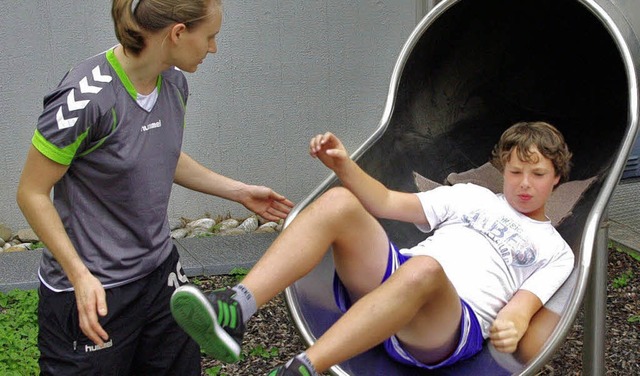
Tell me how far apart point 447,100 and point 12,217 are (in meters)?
2.95

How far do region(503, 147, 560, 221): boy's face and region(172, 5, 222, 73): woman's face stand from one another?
1.30 meters

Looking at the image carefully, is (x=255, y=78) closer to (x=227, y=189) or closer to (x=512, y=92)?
(x=512, y=92)

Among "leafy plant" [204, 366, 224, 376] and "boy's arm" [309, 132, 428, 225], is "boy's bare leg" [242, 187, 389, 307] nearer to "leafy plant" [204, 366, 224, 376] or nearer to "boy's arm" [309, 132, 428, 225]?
"boy's arm" [309, 132, 428, 225]

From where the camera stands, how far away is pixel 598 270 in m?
3.71

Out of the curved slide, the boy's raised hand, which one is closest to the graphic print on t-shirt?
the curved slide

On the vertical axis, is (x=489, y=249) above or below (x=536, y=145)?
below

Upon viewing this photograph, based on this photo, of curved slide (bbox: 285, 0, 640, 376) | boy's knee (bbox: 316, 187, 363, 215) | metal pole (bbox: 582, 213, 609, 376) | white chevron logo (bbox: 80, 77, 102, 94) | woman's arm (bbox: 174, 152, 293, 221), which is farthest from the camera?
curved slide (bbox: 285, 0, 640, 376)

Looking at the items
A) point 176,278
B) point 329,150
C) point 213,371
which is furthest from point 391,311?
point 213,371

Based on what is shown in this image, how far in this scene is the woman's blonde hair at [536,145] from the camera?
365 cm

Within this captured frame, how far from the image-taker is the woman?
270cm

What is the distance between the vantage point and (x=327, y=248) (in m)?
3.00

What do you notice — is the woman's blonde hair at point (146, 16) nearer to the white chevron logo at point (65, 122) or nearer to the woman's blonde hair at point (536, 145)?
the white chevron logo at point (65, 122)

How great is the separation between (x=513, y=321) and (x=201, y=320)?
102 centimetres

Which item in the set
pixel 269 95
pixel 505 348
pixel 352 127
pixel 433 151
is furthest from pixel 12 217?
pixel 505 348
